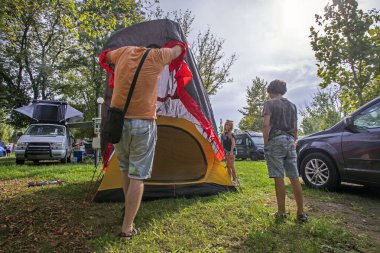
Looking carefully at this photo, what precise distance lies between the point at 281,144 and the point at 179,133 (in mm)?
2197

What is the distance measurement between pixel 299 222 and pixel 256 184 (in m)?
2.96

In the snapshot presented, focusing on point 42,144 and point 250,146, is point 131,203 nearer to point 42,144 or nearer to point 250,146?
point 42,144

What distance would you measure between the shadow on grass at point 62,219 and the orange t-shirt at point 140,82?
4.41ft

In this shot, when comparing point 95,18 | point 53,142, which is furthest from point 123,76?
point 53,142

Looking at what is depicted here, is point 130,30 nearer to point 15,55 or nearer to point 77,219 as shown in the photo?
point 77,219

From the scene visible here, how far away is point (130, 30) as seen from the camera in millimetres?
4789

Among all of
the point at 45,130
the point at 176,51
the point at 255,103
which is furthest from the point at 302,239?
the point at 255,103

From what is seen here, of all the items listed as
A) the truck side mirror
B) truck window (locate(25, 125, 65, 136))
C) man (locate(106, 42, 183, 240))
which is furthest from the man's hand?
truck window (locate(25, 125, 65, 136))

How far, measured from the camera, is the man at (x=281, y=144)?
364 cm

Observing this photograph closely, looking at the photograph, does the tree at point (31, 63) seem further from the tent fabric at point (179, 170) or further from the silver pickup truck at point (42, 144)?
the tent fabric at point (179, 170)

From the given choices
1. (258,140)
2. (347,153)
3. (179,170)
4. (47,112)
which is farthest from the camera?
(258,140)

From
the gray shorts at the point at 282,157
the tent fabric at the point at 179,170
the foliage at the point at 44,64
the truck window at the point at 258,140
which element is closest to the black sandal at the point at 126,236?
the tent fabric at the point at 179,170

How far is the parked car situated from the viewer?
18219mm

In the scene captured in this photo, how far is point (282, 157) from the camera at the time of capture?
12.1 ft
